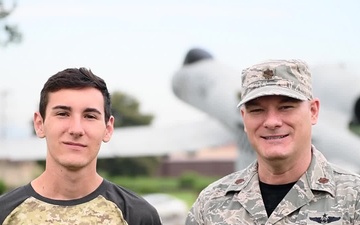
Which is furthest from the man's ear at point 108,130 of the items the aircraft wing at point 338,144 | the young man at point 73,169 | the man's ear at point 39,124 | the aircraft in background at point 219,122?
the aircraft in background at point 219,122

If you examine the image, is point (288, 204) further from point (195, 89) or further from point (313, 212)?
point (195, 89)

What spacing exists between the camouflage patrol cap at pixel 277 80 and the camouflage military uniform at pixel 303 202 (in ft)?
1.21

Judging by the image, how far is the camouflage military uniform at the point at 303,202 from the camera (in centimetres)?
377

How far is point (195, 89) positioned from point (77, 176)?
2336cm

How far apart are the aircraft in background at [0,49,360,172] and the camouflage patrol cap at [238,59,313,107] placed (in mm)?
16426

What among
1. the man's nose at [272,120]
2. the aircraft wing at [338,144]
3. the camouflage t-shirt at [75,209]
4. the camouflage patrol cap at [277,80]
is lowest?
the camouflage t-shirt at [75,209]

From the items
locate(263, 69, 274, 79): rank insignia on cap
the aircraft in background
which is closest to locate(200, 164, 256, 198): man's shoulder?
locate(263, 69, 274, 79): rank insignia on cap

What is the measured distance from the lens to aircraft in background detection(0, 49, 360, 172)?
21.4 m

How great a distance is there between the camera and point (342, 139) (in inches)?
842

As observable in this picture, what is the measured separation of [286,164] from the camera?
382 cm

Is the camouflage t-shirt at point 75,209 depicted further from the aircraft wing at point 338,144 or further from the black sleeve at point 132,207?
the aircraft wing at point 338,144

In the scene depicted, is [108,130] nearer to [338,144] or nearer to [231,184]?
[231,184]

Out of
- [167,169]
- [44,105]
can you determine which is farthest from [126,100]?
[44,105]

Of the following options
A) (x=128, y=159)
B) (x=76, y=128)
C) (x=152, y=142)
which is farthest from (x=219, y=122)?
(x=128, y=159)
